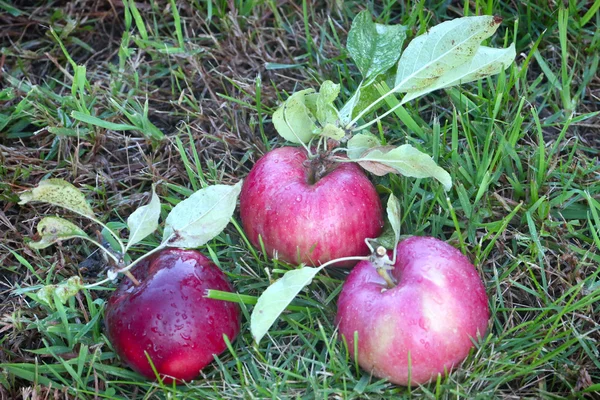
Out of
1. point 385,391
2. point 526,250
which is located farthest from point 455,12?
point 385,391

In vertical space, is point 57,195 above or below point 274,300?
above

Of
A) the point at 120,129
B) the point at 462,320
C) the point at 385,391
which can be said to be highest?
the point at 120,129

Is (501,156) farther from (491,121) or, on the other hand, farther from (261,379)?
(261,379)

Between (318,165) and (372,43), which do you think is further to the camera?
(372,43)

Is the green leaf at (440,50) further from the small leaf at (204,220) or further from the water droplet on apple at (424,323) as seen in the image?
the water droplet on apple at (424,323)

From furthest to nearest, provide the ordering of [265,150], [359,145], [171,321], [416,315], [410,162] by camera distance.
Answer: [265,150] → [359,145] → [410,162] → [171,321] → [416,315]

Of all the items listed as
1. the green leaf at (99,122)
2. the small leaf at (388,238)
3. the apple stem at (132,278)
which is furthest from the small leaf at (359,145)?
the green leaf at (99,122)

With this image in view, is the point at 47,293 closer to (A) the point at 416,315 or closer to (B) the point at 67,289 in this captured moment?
(B) the point at 67,289

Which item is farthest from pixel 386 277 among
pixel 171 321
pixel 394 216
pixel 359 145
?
pixel 171 321
